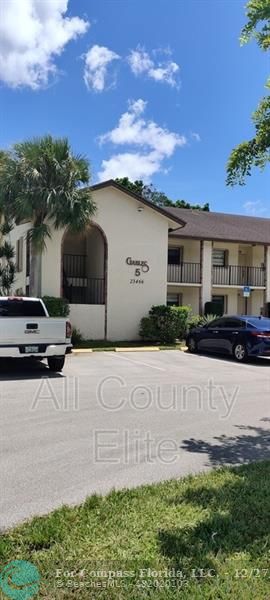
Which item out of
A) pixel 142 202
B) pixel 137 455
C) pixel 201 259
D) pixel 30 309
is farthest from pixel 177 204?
pixel 137 455

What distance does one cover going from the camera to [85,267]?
24438mm

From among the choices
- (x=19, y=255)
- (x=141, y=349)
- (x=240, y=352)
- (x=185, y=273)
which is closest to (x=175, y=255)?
(x=185, y=273)

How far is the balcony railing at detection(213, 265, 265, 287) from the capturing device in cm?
2706

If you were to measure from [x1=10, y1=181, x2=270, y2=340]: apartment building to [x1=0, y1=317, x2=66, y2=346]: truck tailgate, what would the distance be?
27.7 ft

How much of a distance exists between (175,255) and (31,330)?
57.8ft

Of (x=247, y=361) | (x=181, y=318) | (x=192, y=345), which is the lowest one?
(x=247, y=361)

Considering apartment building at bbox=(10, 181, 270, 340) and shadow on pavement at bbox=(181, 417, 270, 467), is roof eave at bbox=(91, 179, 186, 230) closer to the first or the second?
apartment building at bbox=(10, 181, 270, 340)

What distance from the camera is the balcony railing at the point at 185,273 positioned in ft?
84.6

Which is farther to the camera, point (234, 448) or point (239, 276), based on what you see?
point (239, 276)

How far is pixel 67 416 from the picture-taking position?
291 inches

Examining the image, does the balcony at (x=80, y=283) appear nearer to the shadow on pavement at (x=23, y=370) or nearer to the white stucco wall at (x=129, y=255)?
the white stucco wall at (x=129, y=255)

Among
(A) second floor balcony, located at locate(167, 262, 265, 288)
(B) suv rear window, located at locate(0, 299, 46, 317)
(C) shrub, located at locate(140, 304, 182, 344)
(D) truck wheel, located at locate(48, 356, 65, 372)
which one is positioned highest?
(A) second floor balcony, located at locate(167, 262, 265, 288)

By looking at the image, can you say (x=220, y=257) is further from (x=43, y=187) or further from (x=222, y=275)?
(x=43, y=187)

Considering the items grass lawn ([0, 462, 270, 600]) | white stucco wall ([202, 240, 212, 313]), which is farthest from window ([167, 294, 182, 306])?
grass lawn ([0, 462, 270, 600])
